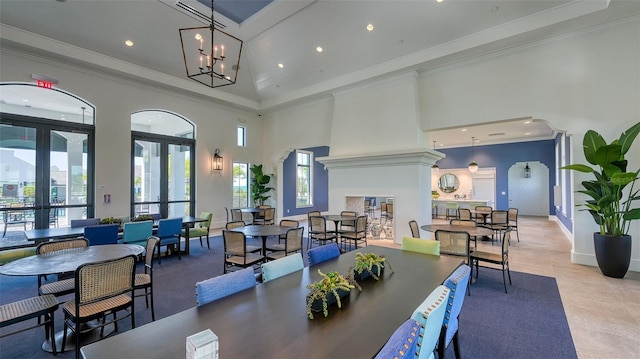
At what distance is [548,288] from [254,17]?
7660 mm

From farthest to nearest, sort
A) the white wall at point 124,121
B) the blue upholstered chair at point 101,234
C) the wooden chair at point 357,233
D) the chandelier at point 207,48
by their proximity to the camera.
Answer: the chandelier at point 207,48, the white wall at point 124,121, the wooden chair at point 357,233, the blue upholstered chair at point 101,234

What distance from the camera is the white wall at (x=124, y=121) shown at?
6.07 metres

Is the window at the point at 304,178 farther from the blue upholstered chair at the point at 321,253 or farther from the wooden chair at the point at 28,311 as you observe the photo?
the wooden chair at the point at 28,311

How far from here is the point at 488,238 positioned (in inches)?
304

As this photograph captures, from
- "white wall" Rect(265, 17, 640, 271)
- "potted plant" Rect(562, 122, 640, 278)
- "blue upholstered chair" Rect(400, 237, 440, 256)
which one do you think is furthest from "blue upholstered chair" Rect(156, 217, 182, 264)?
"potted plant" Rect(562, 122, 640, 278)

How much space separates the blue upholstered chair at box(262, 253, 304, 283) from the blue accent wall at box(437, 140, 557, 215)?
12971 mm

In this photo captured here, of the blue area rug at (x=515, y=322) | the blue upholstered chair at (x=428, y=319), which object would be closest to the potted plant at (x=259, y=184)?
the blue area rug at (x=515, y=322)

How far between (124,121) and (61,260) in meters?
5.57

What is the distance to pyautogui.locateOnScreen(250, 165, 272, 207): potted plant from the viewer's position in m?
9.88

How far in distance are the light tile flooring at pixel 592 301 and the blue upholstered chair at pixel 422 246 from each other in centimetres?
144

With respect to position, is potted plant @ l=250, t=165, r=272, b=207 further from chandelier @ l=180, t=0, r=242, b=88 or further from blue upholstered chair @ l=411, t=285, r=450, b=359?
blue upholstered chair @ l=411, t=285, r=450, b=359

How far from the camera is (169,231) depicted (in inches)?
211

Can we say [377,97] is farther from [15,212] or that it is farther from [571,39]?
[15,212]

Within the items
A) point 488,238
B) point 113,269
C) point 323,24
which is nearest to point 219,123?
point 323,24
